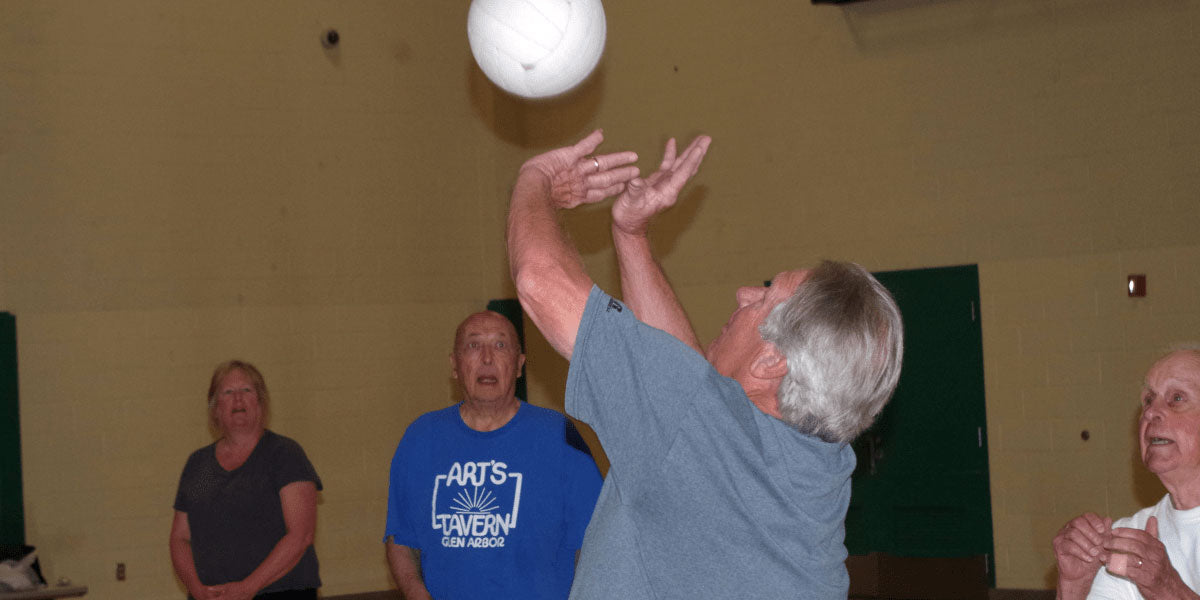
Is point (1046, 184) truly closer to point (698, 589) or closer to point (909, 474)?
point (909, 474)

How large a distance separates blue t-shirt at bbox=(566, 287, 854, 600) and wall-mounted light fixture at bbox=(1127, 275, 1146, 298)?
481cm

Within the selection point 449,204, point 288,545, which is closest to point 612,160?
point 288,545

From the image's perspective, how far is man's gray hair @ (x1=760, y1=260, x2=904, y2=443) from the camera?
1661 mm

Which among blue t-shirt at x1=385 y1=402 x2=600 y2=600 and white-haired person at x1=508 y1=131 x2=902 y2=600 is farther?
blue t-shirt at x1=385 y1=402 x2=600 y2=600

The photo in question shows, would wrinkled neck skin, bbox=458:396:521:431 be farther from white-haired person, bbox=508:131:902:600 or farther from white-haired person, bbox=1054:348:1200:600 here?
white-haired person, bbox=508:131:902:600

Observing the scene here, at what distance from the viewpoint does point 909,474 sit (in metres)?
6.60

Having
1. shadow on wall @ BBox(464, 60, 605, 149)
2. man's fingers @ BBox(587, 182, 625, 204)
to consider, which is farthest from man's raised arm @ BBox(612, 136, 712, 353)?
shadow on wall @ BBox(464, 60, 605, 149)

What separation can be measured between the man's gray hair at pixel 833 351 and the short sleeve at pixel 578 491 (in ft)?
5.68

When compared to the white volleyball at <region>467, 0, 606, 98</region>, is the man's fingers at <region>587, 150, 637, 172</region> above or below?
below

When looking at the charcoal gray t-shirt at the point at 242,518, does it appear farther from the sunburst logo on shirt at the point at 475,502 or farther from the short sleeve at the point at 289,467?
the sunburst logo on shirt at the point at 475,502

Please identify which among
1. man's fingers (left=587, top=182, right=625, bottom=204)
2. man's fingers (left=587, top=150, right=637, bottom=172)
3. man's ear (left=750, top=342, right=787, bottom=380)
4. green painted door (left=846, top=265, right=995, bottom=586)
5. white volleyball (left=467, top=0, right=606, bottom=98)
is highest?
white volleyball (left=467, top=0, right=606, bottom=98)

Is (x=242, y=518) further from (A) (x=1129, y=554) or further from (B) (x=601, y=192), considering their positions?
(A) (x=1129, y=554)

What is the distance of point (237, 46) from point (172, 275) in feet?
4.76

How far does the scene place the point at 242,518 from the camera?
14.0ft
